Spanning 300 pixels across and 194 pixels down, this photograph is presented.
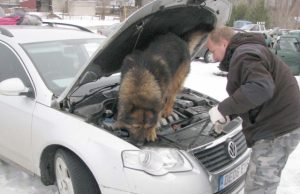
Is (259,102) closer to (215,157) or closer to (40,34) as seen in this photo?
(215,157)

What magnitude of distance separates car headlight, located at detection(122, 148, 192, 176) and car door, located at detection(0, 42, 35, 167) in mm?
1134

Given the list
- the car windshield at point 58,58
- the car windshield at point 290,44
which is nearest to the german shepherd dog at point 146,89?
the car windshield at point 58,58

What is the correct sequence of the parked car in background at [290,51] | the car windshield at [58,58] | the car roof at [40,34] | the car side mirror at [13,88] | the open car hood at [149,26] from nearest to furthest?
the open car hood at [149,26] < the car side mirror at [13,88] < the car windshield at [58,58] < the car roof at [40,34] < the parked car in background at [290,51]

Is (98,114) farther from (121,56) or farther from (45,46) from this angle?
(45,46)

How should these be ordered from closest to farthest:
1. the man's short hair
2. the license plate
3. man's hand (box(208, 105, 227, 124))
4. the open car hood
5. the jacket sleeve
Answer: the jacket sleeve, man's hand (box(208, 105, 227, 124)), the man's short hair, the license plate, the open car hood

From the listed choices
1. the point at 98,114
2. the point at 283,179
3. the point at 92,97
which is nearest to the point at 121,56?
the point at 92,97

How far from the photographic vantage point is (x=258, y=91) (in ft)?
8.66

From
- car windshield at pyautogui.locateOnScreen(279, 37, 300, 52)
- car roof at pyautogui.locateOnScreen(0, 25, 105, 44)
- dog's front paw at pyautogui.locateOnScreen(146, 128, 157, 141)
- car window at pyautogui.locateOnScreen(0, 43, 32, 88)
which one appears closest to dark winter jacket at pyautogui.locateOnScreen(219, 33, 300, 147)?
dog's front paw at pyautogui.locateOnScreen(146, 128, 157, 141)

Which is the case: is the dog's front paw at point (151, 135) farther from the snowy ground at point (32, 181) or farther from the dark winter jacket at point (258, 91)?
the snowy ground at point (32, 181)

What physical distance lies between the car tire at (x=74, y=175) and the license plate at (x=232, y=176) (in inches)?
36.8

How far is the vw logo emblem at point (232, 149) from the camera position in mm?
3326

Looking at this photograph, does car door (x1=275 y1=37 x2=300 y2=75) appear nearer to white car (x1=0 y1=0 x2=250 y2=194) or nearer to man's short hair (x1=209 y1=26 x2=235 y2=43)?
white car (x1=0 y1=0 x2=250 y2=194)

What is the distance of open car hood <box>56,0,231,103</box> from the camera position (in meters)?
3.26

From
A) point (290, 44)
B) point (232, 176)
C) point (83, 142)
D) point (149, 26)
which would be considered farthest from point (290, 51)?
point (83, 142)
